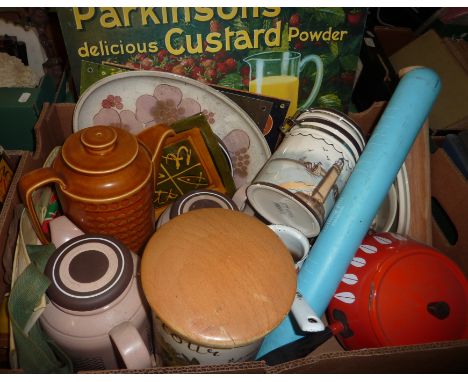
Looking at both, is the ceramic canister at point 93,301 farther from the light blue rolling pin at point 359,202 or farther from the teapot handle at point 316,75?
the teapot handle at point 316,75

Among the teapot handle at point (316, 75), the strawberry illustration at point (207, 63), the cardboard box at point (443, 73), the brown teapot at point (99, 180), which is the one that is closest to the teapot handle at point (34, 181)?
the brown teapot at point (99, 180)

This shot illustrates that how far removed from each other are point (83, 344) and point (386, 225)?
574 millimetres

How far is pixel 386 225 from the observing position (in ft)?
2.50

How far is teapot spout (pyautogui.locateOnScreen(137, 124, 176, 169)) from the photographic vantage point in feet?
1.99

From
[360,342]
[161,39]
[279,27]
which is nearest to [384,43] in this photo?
[279,27]

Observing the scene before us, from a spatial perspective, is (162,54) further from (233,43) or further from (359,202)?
(359,202)

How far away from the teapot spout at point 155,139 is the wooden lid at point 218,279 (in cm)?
18

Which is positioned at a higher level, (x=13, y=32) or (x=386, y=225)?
(x=13, y=32)

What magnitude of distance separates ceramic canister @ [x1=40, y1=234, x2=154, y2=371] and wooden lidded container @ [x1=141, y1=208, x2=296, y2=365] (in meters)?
0.06

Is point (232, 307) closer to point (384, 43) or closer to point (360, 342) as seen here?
point (360, 342)

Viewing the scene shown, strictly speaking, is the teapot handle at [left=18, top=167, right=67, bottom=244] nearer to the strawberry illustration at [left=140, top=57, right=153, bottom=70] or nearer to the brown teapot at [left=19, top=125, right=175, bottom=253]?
the brown teapot at [left=19, top=125, right=175, bottom=253]

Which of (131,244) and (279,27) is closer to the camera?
(131,244)

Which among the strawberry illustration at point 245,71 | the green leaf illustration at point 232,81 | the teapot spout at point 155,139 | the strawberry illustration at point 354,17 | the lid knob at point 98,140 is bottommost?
the teapot spout at point 155,139

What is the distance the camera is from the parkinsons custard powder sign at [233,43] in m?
0.69
